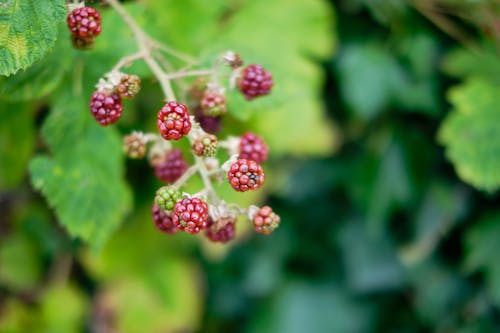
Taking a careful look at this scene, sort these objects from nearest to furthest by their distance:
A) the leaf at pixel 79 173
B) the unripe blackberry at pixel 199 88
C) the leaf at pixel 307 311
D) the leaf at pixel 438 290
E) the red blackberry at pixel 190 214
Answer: the red blackberry at pixel 190 214 < the unripe blackberry at pixel 199 88 < the leaf at pixel 79 173 < the leaf at pixel 438 290 < the leaf at pixel 307 311

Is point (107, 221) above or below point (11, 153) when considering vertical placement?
above

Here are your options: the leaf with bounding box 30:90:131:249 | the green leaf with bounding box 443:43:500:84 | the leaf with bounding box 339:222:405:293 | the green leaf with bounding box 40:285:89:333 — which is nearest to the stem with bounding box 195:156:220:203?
the leaf with bounding box 30:90:131:249

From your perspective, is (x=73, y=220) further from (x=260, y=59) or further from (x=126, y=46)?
(x=260, y=59)

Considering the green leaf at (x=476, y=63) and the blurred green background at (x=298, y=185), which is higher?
the green leaf at (x=476, y=63)

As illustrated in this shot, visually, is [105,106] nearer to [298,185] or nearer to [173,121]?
[173,121]

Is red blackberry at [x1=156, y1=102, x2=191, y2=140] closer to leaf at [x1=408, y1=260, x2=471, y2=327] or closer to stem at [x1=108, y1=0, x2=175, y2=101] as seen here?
stem at [x1=108, y1=0, x2=175, y2=101]

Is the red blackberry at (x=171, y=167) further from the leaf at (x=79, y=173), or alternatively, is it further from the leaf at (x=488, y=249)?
the leaf at (x=488, y=249)

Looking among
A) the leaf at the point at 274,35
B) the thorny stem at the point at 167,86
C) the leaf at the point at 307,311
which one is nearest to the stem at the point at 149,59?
the thorny stem at the point at 167,86

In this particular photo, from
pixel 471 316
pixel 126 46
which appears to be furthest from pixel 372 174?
pixel 126 46
